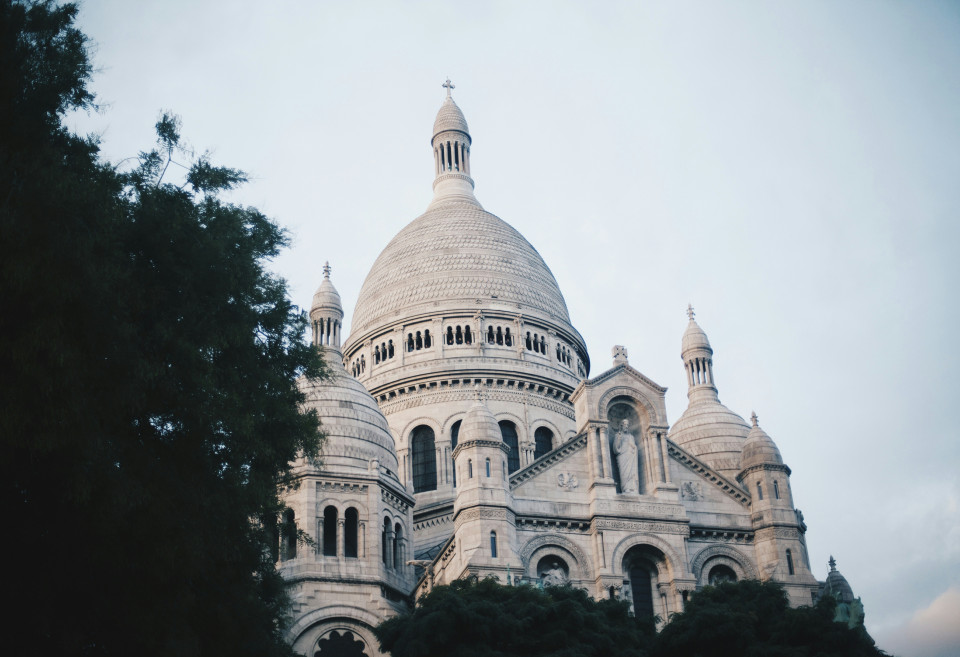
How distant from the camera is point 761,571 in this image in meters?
37.4

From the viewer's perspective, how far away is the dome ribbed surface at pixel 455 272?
182 ft

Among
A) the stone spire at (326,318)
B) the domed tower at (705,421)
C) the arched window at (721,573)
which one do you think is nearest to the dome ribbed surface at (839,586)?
the domed tower at (705,421)

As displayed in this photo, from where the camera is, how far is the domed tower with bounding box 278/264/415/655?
123 feet

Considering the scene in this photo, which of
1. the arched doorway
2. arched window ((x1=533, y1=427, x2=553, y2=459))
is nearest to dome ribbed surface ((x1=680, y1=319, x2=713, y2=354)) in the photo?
arched window ((x1=533, y1=427, x2=553, y2=459))

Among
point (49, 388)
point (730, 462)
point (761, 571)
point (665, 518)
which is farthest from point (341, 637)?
point (49, 388)

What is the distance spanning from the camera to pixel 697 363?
53.6 m

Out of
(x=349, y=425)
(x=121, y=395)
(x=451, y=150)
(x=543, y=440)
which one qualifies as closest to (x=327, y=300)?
(x=349, y=425)

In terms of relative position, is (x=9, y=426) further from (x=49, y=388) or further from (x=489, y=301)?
(x=489, y=301)

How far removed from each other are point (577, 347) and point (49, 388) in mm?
42842

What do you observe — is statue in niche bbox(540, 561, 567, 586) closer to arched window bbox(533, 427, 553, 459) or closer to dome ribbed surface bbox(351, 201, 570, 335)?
arched window bbox(533, 427, 553, 459)

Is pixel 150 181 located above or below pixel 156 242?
above

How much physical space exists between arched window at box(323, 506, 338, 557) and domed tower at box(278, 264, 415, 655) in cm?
3

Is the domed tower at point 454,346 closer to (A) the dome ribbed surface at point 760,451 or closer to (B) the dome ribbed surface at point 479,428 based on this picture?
(B) the dome ribbed surface at point 479,428

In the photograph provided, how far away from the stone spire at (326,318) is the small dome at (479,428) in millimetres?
10631
